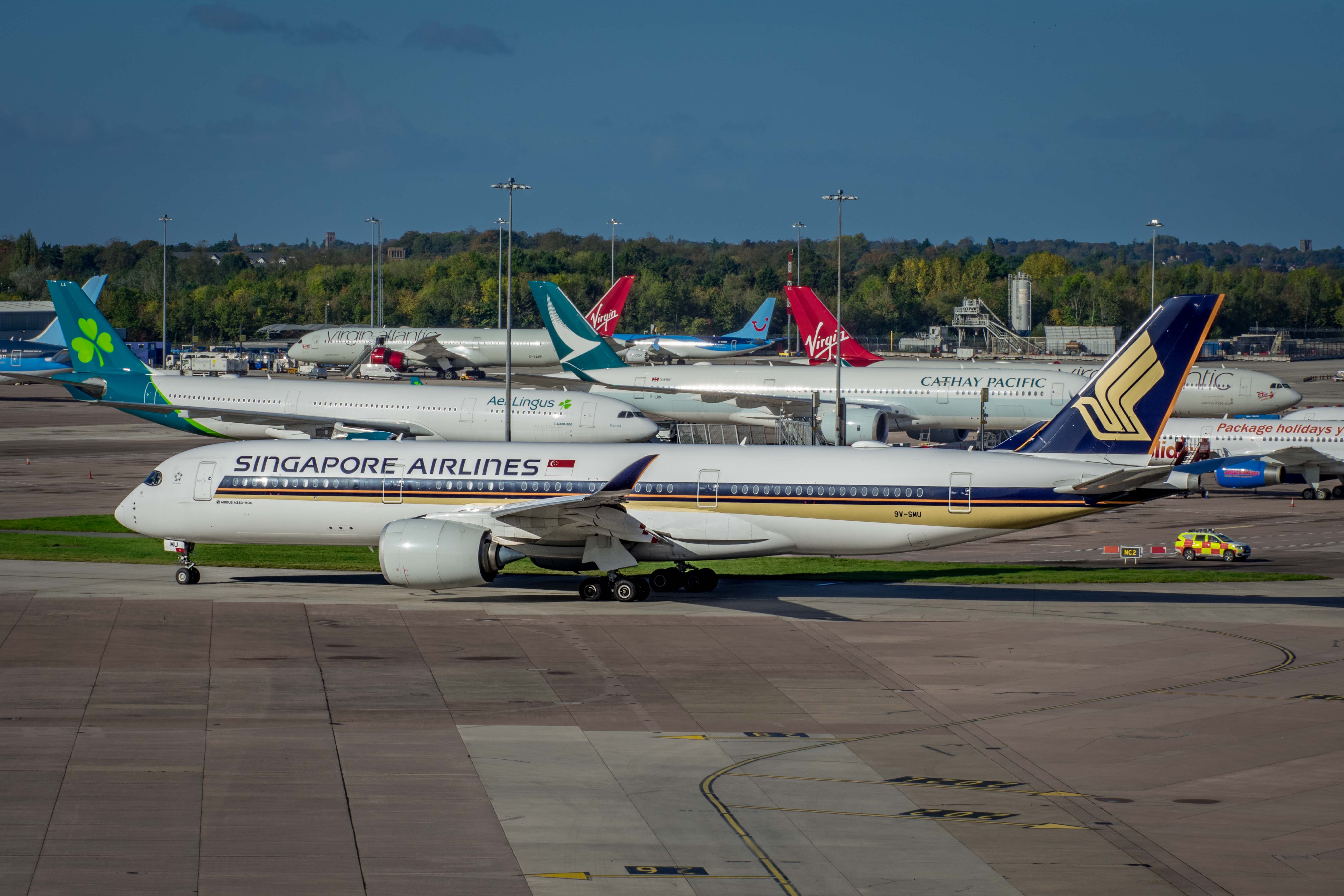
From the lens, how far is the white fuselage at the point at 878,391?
3044 inches

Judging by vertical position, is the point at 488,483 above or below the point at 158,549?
above

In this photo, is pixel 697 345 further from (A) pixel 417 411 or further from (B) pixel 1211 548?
(B) pixel 1211 548

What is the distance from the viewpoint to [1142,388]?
36.3m

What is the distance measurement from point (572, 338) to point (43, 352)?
89128mm

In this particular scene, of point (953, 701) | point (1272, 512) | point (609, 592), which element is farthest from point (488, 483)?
point (1272, 512)

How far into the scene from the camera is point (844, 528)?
118ft

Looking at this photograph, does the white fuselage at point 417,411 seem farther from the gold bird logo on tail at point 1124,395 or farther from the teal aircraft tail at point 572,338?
the gold bird logo on tail at point 1124,395

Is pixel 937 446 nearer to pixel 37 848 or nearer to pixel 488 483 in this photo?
pixel 488 483

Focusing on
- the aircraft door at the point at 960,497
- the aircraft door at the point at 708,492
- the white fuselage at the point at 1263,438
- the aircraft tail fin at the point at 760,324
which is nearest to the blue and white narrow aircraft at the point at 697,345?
the aircraft tail fin at the point at 760,324

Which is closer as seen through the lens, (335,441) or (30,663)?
(30,663)

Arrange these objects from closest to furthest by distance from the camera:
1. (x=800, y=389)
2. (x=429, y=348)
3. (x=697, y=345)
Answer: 1. (x=800, y=389)
2. (x=429, y=348)
3. (x=697, y=345)

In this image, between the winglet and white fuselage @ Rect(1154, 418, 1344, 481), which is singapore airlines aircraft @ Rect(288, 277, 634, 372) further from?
the winglet

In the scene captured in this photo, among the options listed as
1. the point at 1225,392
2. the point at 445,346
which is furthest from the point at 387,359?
the point at 1225,392

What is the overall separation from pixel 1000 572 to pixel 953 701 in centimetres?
1722
